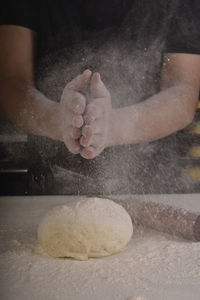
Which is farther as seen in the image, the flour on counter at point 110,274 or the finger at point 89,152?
the finger at point 89,152

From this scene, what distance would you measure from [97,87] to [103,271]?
0.49m

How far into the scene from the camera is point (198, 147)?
123 cm

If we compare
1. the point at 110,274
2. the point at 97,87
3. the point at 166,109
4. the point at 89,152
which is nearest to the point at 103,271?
the point at 110,274

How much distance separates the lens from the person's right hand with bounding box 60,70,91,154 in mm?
1032

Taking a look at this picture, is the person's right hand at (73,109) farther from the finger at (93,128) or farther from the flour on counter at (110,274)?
the flour on counter at (110,274)

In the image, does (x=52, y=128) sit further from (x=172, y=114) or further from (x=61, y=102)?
(x=172, y=114)

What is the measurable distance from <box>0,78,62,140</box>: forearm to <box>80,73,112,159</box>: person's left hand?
0.11 meters

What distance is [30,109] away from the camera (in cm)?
112

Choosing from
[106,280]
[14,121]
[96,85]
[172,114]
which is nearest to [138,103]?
[172,114]

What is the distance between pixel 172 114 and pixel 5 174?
0.55m

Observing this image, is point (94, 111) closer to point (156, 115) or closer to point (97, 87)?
point (97, 87)

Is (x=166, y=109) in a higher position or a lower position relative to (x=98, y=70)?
lower

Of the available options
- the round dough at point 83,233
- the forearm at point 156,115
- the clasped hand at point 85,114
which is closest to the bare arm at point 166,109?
the forearm at point 156,115

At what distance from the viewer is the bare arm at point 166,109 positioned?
47.9 inches
